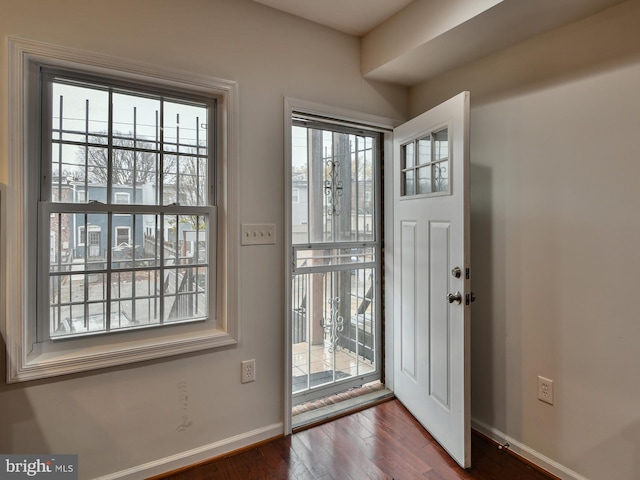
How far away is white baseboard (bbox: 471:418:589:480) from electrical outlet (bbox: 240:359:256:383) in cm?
137

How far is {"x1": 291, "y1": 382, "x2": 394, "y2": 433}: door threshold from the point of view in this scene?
2.20m

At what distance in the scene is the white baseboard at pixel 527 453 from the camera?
1.68m

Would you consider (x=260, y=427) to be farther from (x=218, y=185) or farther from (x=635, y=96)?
(x=635, y=96)

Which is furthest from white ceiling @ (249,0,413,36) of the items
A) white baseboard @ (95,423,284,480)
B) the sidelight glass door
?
white baseboard @ (95,423,284,480)

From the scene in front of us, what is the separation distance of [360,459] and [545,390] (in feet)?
3.34

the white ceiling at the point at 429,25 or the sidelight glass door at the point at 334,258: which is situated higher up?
the white ceiling at the point at 429,25

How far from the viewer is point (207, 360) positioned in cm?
184

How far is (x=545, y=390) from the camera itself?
1.76m

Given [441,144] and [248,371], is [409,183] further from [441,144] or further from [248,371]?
[248,371]

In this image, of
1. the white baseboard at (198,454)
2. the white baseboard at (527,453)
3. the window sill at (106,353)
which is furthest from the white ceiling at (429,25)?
the white baseboard at (198,454)

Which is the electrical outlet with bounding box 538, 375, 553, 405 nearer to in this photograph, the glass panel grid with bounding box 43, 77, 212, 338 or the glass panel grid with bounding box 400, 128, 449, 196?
the glass panel grid with bounding box 400, 128, 449, 196

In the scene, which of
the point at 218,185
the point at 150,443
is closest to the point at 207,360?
the point at 150,443

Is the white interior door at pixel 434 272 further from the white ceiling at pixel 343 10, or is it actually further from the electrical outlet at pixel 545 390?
the white ceiling at pixel 343 10

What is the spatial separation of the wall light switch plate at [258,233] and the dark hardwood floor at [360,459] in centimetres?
116
